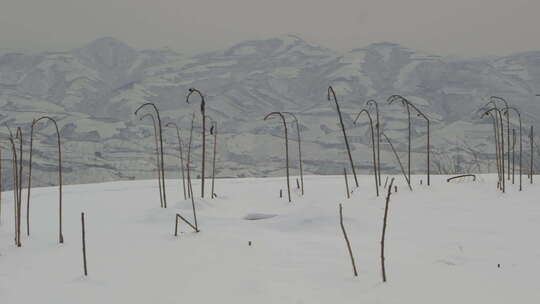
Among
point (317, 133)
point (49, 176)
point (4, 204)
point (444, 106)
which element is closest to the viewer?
point (4, 204)

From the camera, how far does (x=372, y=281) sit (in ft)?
9.62

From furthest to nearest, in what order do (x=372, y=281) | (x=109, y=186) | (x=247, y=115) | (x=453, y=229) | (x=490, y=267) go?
1. (x=247, y=115)
2. (x=109, y=186)
3. (x=453, y=229)
4. (x=490, y=267)
5. (x=372, y=281)

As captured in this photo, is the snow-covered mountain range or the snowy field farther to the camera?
the snow-covered mountain range

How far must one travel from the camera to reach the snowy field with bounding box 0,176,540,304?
9.13 ft

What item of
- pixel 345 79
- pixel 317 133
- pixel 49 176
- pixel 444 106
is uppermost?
pixel 345 79

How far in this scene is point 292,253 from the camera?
3.60m

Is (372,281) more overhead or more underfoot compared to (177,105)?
more underfoot

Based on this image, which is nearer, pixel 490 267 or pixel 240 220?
pixel 490 267

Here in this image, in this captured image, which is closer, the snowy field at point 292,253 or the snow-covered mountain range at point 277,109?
the snowy field at point 292,253

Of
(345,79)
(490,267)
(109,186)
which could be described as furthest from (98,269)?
(345,79)

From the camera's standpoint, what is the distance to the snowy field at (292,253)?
2.78m

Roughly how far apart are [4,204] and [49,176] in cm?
7378

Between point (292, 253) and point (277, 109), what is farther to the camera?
point (277, 109)

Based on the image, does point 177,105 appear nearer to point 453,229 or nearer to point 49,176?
point 49,176
